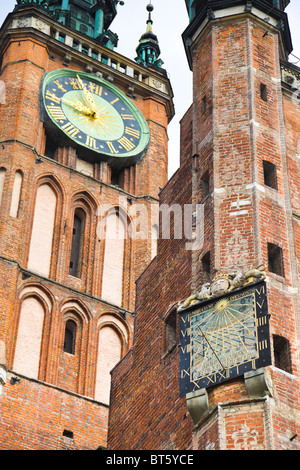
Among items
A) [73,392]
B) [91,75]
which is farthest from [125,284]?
[91,75]

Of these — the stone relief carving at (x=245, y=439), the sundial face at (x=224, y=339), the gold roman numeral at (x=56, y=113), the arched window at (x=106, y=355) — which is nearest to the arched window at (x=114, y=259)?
the arched window at (x=106, y=355)

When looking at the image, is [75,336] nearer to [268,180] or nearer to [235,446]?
[268,180]

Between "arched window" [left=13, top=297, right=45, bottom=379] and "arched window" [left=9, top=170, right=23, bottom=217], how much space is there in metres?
2.80

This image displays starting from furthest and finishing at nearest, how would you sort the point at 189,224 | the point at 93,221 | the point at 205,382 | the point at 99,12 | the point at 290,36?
the point at 99,12
the point at 93,221
the point at 290,36
the point at 189,224
the point at 205,382

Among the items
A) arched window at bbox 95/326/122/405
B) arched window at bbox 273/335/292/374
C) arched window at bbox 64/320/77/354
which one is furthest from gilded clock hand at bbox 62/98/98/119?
arched window at bbox 273/335/292/374

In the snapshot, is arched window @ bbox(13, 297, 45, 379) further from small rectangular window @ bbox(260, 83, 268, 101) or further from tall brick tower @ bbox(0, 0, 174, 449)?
small rectangular window @ bbox(260, 83, 268, 101)

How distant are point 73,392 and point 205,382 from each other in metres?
14.2

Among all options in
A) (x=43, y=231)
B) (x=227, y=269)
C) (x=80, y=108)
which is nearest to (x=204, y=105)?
(x=227, y=269)

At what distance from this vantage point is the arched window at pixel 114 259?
39.0m

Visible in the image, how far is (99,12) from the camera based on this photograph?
166 feet

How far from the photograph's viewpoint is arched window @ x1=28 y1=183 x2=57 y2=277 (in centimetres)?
3800

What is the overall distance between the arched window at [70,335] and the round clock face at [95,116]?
6854 mm

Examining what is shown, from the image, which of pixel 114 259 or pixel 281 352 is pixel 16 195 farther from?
pixel 281 352

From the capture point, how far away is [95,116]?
43188mm
